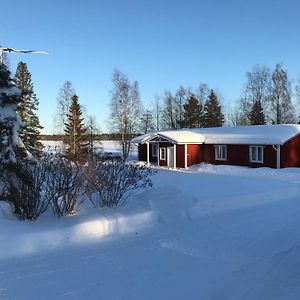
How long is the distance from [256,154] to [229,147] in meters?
2.73

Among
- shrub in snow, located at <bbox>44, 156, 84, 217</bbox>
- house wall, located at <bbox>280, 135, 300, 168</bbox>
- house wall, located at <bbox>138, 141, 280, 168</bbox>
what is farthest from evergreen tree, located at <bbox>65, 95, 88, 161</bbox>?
shrub in snow, located at <bbox>44, 156, 84, 217</bbox>

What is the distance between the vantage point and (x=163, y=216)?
11344 millimetres

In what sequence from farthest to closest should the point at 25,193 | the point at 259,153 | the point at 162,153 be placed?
the point at 162,153 → the point at 259,153 → the point at 25,193

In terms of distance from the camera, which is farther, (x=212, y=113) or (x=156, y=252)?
(x=212, y=113)

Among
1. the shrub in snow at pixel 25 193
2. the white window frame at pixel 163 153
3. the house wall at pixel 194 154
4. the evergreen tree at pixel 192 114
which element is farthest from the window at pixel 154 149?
the shrub in snow at pixel 25 193

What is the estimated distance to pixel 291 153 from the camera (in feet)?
103

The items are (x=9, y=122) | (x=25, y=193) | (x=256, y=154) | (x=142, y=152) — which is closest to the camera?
(x=25, y=193)

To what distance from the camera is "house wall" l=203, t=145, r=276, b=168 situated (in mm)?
31547

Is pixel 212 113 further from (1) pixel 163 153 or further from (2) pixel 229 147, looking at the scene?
(2) pixel 229 147

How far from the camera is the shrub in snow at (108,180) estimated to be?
37.2ft

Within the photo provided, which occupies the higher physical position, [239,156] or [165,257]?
[239,156]

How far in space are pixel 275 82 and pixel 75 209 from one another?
50.6 meters

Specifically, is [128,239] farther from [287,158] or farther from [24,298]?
[287,158]

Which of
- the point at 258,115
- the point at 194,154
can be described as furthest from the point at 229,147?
the point at 258,115
